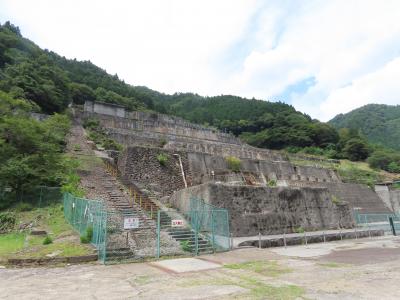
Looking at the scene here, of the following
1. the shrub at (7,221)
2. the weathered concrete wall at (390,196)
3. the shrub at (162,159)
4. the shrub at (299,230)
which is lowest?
the shrub at (299,230)

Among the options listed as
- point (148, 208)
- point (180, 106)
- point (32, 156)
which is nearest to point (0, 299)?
point (148, 208)

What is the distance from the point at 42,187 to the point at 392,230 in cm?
1857

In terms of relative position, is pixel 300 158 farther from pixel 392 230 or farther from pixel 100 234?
pixel 100 234

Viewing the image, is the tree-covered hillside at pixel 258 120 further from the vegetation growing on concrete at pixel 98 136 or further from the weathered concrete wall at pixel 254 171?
the vegetation growing on concrete at pixel 98 136

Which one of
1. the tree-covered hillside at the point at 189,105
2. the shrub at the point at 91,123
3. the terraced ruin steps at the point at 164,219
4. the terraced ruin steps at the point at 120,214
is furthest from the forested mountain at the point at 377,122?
the terraced ruin steps at the point at 120,214

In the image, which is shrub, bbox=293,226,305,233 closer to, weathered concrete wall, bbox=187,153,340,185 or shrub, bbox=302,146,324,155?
weathered concrete wall, bbox=187,153,340,185

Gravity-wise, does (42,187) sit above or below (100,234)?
above

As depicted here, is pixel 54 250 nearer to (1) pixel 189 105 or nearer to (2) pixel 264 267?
(2) pixel 264 267

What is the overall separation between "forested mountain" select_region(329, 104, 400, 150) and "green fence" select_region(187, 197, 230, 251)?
87454 millimetres

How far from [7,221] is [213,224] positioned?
9099 millimetres

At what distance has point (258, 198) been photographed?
14.2 metres

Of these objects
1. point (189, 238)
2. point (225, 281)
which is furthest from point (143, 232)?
point (225, 281)

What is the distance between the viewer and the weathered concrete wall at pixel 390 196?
33.4 m

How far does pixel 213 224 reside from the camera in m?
10.7
